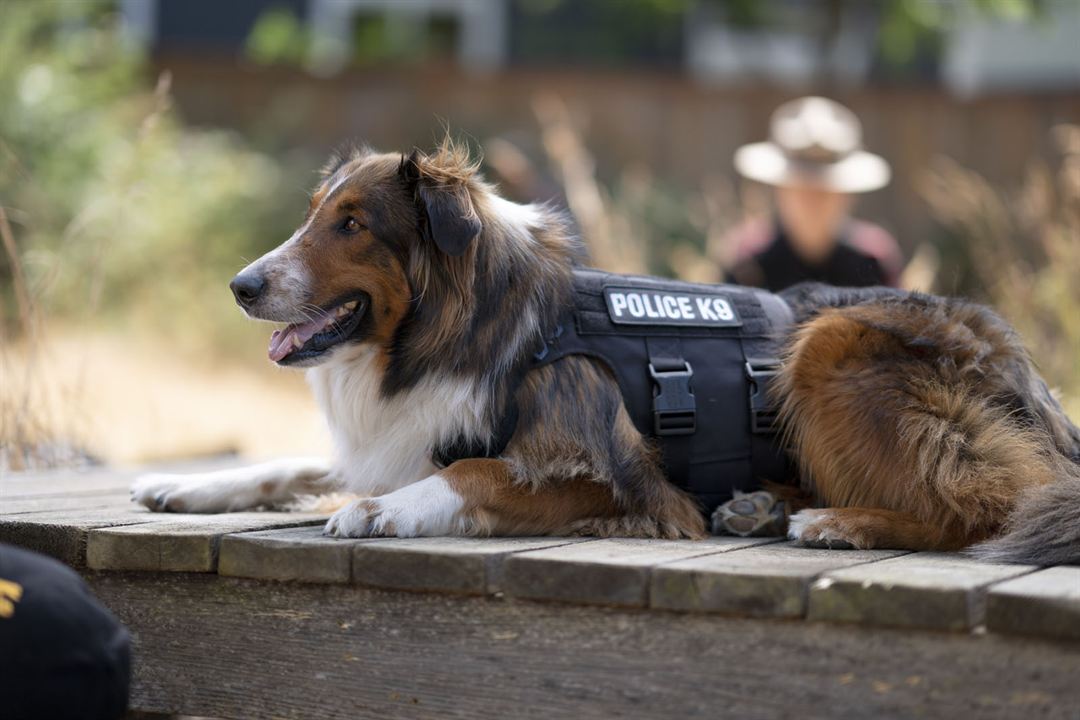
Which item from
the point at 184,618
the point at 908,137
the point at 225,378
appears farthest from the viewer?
the point at 908,137

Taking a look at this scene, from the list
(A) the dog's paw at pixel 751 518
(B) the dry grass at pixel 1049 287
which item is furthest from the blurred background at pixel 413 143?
(A) the dog's paw at pixel 751 518

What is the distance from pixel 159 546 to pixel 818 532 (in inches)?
63.9

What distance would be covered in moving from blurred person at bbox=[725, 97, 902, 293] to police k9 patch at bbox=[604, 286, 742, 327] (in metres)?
2.81

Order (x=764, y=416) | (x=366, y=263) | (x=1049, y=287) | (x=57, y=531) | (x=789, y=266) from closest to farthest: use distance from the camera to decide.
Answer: (x=57, y=531) → (x=366, y=263) → (x=764, y=416) → (x=1049, y=287) → (x=789, y=266)

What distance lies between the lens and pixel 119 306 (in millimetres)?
10719

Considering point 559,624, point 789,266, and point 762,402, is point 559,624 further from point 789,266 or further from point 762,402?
point 789,266

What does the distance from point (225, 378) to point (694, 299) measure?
21.9 ft

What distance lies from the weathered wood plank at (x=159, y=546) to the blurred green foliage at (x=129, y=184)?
504 cm

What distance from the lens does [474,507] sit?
10.6 feet

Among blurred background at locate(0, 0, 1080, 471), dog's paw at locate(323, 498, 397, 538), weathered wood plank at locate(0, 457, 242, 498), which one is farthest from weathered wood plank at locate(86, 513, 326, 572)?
blurred background at locate(0, 0, 1080, 471)

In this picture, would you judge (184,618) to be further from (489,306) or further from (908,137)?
(908,137)

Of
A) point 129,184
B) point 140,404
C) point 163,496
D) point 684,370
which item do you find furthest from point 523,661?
point 129,184

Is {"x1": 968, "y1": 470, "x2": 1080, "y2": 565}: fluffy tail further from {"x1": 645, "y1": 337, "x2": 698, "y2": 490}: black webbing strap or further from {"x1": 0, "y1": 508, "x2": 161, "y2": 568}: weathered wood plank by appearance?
{"x1": 0, "y1": 508, "x2": 161, "y2": 568}: weathered wood plank

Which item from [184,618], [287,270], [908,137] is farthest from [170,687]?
[908,137]
